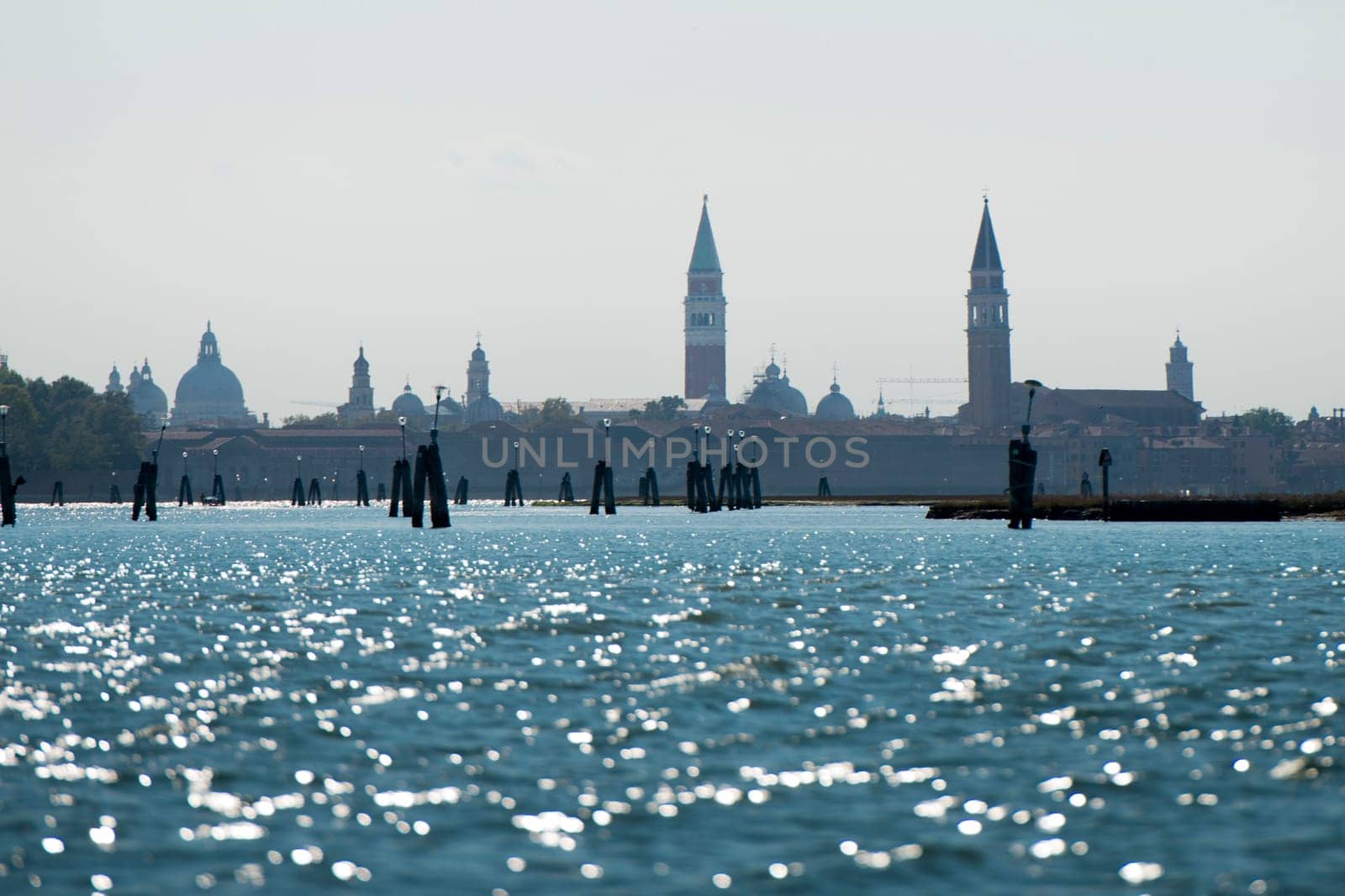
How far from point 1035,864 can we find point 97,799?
5834 mm

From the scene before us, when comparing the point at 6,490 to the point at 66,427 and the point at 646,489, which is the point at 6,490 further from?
the point at 66,427

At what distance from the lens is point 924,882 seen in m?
10.7

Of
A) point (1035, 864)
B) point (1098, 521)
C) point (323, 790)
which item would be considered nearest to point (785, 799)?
point (1035, 864)

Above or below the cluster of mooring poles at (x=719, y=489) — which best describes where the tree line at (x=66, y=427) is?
above

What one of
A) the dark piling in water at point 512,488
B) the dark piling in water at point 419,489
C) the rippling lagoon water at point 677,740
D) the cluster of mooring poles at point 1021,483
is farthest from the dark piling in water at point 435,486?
the dark piling in water at point 512,488

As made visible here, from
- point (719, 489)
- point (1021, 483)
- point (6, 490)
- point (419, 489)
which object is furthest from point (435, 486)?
point (719, 489)

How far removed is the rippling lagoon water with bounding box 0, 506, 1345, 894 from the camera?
11172 mm

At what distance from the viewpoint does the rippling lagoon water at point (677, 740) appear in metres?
11.2

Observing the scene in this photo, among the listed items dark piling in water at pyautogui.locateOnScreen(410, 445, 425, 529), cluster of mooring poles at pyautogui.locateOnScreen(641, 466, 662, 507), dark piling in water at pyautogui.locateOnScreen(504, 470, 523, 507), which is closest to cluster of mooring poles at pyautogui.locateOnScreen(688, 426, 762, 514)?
cluster of mooring poles at pyautogui.locateOnScreen(641, 466, 662, 507)

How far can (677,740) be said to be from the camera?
15.3 metres

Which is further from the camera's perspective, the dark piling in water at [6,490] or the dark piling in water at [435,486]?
the dark piling in water at [6,490]

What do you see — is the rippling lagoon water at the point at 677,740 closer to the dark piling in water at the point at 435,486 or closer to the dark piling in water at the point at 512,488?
the dark piling in water at the point at 435,486

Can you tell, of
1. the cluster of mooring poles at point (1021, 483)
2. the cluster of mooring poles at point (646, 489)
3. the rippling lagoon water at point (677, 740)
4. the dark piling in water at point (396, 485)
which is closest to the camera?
the rippling lagoon water at point (677, 740)

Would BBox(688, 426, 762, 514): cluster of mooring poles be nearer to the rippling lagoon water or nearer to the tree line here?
the tree line
